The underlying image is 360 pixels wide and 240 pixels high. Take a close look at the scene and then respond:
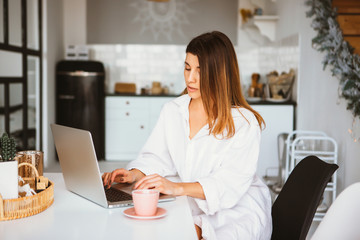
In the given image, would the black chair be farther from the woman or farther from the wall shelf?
the wall shelf

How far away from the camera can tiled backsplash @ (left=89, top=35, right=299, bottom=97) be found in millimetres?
6695

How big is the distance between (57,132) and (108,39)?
17.9 feet

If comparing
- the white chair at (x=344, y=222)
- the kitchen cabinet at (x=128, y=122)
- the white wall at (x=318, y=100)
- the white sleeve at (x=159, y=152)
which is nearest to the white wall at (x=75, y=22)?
the kitchen cabinet at (x=128, y=122)

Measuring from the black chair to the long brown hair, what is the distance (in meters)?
0.28

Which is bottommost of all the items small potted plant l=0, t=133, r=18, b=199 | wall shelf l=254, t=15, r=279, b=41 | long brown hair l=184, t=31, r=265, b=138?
small potted plant l=0, t=133, r=18, b=199

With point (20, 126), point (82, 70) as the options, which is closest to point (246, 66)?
point (82, 70)

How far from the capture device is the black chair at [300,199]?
4.69ft

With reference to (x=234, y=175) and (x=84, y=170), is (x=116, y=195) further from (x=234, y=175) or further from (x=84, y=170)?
(x=234, y=175)

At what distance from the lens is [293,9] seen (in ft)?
16.1

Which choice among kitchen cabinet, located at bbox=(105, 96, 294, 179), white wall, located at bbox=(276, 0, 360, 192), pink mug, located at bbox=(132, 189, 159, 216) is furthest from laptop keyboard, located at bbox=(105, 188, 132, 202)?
kitchen cabinet, located at bbox=(105, 96, 294, 179)

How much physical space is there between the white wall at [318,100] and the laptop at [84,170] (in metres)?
2.15

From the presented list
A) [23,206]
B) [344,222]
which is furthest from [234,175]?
[23,206]

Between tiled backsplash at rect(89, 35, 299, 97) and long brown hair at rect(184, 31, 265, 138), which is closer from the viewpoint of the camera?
long brown hair at rect(184, 31, 265, 138)

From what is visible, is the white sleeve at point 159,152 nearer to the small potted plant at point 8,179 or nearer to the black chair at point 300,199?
the black chair at point 300,199
